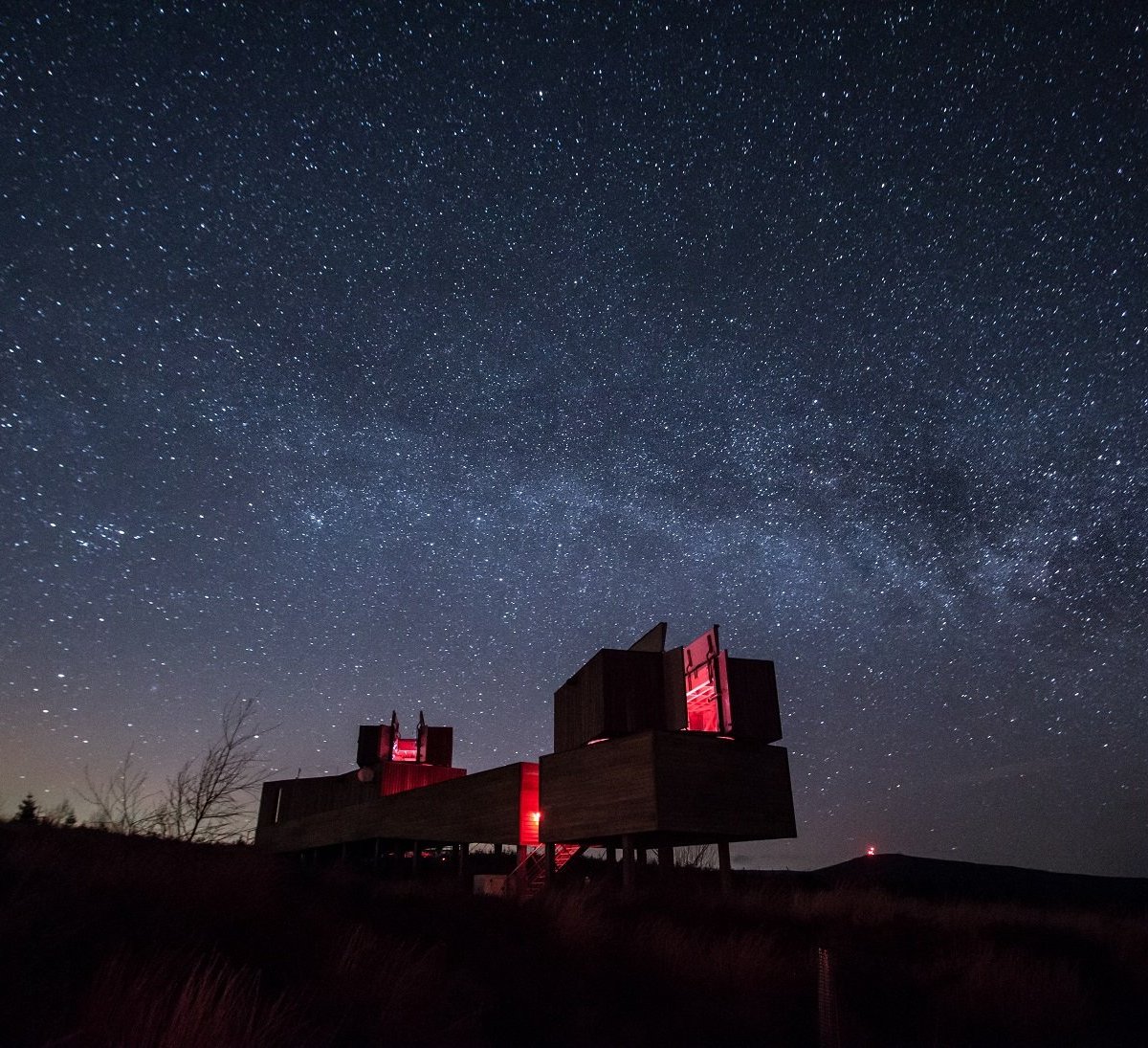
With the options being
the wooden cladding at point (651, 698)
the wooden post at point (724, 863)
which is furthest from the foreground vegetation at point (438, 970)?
the wooden post at point (724, 863)

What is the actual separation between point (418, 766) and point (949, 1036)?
34.2 m

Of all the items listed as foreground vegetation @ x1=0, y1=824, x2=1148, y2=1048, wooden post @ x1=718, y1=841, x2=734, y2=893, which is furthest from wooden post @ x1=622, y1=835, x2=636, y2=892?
foreground vegetation @ x1=0, y1=824, x2=1148, y2=1048

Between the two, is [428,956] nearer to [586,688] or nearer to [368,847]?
[586,688]

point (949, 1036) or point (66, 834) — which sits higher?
point (66, 834)

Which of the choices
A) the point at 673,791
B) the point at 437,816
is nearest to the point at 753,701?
the point at 673,791

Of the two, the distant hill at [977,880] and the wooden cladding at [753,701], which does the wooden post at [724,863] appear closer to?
the wooden cladding at [753,701]

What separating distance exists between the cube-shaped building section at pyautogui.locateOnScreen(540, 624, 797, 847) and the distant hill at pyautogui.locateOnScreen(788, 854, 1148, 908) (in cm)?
3828

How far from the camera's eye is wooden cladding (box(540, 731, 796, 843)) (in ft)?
68.6

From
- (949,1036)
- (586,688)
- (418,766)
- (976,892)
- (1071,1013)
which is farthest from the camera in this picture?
(976,892)

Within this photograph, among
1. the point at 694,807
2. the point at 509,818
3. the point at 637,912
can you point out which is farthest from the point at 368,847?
the point at 637,912

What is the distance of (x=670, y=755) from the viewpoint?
2112 centimetres

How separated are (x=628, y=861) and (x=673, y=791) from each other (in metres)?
2.62

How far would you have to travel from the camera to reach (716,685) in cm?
2253

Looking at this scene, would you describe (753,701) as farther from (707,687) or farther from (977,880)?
(977,880)
